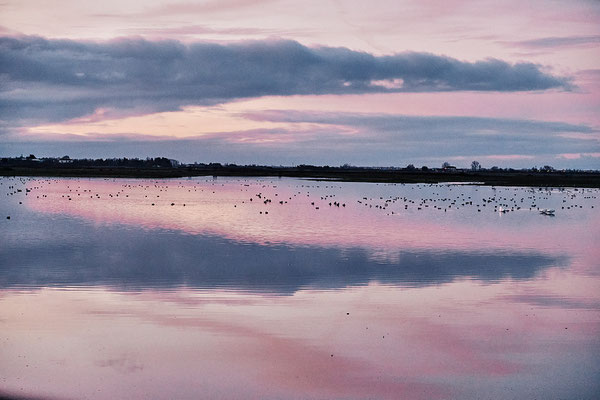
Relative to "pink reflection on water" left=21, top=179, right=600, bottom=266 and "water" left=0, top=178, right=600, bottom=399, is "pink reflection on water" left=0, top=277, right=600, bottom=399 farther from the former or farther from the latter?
"pink reflection on water" left=21, top=179, right=600, bottom=266

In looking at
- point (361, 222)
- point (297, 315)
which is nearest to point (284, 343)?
point (297, 315)

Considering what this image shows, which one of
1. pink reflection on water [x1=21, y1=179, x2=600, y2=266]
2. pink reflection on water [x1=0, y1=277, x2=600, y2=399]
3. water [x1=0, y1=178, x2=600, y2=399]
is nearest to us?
pink reflection on water [x1=0, y1=277, x2=600, y2=399]

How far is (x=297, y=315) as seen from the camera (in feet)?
49.2

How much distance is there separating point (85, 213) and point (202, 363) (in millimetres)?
35214

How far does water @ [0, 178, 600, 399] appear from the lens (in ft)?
34.9

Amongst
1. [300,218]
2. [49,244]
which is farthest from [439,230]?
[49,244]

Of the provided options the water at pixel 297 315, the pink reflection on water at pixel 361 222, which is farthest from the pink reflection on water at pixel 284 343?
the pink reflection on water at pixel 361 222

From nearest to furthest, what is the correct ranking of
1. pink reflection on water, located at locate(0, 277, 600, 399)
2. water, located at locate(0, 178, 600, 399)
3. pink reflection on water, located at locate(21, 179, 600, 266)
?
pink reflection on water, located at locate(0, 277, 600, 399)
water, located at locate(0, 178, 600, 399)
pink reflection on water, located at locate(21, 179, 600, 266)

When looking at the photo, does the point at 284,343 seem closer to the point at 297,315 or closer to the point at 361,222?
the point at 297,315

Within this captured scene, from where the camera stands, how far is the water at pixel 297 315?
34.9 ft

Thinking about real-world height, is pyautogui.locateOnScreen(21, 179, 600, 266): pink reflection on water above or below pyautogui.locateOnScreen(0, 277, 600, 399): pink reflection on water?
above

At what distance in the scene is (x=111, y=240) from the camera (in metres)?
29.9

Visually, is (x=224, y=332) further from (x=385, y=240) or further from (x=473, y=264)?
(x=385, y=240)

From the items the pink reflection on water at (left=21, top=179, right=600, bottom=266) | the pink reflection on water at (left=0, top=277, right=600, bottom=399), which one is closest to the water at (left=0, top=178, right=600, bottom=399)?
the pink reflection on water at (left=0, top=277, right=600, bottom=399)
